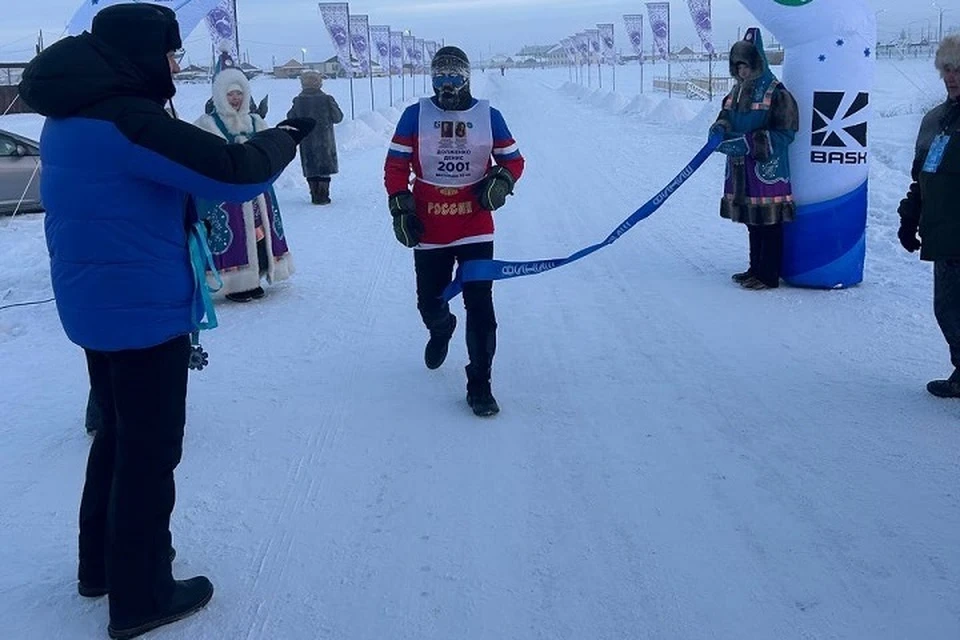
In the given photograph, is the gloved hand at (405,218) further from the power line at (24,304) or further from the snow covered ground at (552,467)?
the power line at (24,304)

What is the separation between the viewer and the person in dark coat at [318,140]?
1269 cm

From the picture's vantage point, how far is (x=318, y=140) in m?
12.8

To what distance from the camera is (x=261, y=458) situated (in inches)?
179

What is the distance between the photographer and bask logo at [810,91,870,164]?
707 centimetres

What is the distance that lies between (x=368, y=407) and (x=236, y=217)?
301 centimetres

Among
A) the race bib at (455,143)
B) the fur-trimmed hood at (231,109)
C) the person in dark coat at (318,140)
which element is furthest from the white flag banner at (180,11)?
the person in dark coat at (318,140)

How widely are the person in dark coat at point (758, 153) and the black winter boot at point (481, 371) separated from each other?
3.06m

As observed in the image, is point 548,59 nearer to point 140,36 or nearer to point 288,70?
point 288,70

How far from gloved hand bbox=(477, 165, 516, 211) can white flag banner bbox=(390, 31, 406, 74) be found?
34.3 metres

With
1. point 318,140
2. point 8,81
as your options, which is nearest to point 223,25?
point 318,140

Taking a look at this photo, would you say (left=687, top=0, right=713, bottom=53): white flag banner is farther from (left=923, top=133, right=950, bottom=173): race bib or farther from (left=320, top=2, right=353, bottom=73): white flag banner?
(left=923, top=133, right=950, bottom=173): race bib

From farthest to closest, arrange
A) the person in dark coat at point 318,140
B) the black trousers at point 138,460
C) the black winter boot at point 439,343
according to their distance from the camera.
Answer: the person in dark coat at point 318,140 → the black winter boot at point 439,343 → the black trousers at point 138,460

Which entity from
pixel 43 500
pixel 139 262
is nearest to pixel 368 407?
pixel 43 500

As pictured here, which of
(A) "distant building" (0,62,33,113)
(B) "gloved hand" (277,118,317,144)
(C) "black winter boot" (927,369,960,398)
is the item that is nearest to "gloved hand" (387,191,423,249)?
(B) "gloved hand" (277,118,317,144)
